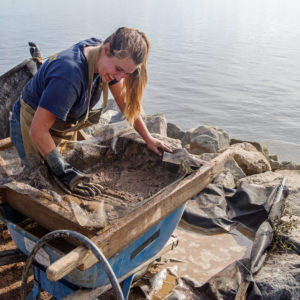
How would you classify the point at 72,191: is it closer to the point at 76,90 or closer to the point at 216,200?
the point at 76,90

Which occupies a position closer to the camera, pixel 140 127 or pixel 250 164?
pixel 140 127

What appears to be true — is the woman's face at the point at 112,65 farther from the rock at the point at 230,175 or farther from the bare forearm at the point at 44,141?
the rock at the point at 230,175

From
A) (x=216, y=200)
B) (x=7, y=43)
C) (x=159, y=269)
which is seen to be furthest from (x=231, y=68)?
(x=159, y=269)

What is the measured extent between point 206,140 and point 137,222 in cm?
435

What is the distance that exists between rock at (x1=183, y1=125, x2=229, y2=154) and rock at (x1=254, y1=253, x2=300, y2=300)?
296cm

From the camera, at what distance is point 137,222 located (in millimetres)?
2018

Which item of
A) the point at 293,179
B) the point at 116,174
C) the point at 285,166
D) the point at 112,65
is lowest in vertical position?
the point at 285,166

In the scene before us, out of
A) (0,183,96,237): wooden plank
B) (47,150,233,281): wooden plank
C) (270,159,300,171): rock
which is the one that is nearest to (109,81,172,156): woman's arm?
(47,150,233,281): wooden plank

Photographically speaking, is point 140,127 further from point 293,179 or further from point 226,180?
point 293,179

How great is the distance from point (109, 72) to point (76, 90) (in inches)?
9.7

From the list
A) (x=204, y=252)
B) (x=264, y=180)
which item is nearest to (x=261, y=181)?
(x=264, y=180)

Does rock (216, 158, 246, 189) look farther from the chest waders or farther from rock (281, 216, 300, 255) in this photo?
the chest waders

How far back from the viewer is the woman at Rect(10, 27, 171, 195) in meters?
2.11

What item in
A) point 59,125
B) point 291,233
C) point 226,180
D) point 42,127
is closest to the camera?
point 42,127
